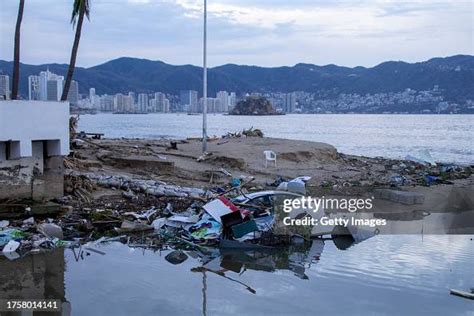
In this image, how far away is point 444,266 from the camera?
12195 millimetres

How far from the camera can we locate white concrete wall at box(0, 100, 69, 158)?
50.5 ft

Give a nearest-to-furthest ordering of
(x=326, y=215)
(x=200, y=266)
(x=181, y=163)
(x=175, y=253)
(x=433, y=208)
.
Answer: (x=200, y=266), (x=175, y=253), (x=326, y=215), (x=433, y=208), (x=181, y=163)

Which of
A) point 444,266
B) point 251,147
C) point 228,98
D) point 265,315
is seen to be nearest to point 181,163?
point 251,147

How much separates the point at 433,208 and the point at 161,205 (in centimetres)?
900

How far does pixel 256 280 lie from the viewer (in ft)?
36.9

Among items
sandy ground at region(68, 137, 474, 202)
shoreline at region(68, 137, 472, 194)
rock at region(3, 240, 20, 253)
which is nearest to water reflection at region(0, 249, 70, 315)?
rock at region(3, 240, 20, 253)

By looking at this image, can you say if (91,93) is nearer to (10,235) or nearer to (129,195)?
(129,195)

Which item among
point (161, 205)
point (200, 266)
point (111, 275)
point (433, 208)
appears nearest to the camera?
point (111, 275)

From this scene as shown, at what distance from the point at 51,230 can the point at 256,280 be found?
5629 millimetres

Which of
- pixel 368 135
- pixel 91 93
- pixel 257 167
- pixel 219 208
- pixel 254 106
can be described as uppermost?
pixel 91 93

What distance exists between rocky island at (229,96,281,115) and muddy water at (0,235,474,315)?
6640 inches

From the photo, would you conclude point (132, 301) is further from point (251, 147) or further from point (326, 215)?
point (251, 147)

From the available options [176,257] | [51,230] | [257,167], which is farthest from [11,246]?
[257,167]

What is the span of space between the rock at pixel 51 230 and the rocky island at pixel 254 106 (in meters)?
168
